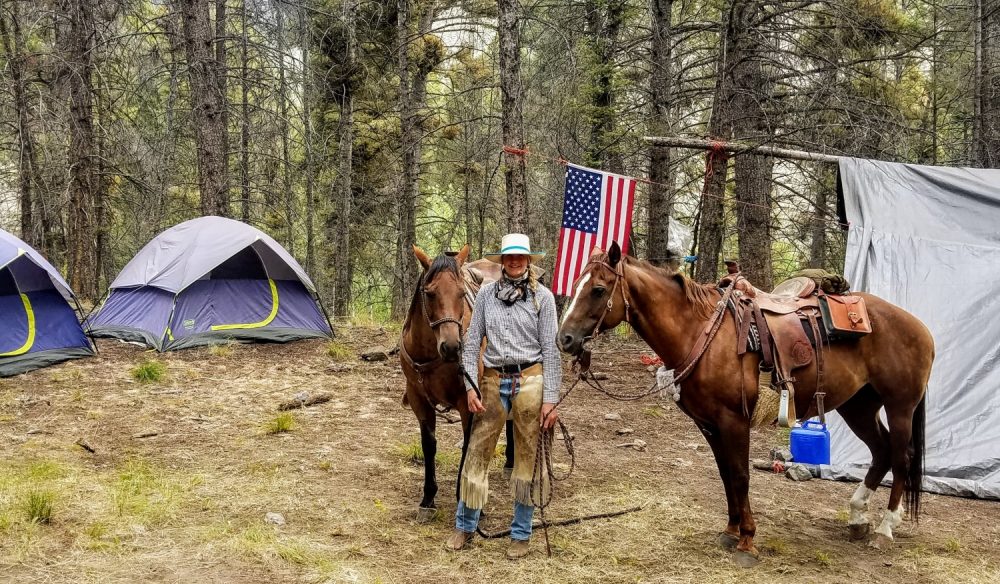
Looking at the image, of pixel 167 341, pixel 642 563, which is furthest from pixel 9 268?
pixel 642 563

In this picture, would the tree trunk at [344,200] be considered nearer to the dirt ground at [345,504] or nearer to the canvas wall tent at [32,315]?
the canvas wall tent at [32,315]

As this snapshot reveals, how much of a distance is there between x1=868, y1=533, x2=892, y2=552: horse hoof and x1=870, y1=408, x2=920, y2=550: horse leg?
24mm

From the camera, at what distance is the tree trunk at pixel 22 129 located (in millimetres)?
11711

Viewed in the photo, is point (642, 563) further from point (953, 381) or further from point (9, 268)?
point (9, 268)

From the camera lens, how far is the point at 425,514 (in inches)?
185

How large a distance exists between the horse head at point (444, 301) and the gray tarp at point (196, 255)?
264 inches

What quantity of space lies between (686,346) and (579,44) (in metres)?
8.51

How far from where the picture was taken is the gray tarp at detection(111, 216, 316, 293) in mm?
10086

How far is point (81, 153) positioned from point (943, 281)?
12.8 m

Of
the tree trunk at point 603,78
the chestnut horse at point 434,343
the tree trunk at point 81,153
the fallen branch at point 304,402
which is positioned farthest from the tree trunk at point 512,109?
the tree trunk at point 81,153

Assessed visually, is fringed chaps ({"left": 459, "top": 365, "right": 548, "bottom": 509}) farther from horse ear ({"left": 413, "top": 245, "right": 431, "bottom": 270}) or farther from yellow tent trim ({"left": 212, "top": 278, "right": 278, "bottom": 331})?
yellow tent trim ({"left": 212, "top": 278, "right": 278, "bottom": 331})

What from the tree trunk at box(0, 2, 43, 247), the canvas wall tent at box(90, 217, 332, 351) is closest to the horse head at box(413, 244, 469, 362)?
the canvas wall tent at box(90, 217, 332, 351)

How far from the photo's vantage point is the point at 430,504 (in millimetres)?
4766

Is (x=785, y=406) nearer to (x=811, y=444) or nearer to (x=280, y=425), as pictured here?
(x=811, y=444)
